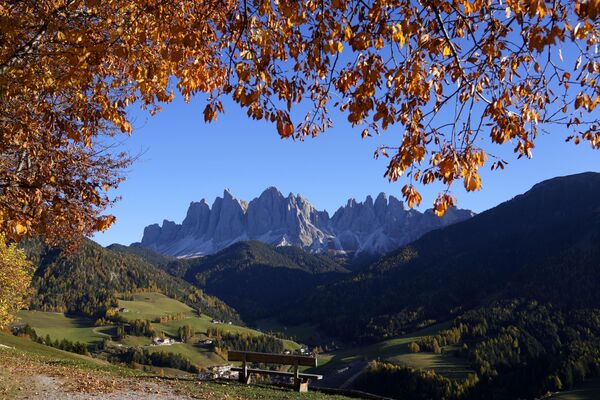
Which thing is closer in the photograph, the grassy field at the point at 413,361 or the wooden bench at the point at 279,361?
the wooden bench at the point at 279,361

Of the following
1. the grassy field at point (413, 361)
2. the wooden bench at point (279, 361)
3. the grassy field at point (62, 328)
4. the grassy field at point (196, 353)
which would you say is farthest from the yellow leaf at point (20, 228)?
the grassy field at point (62, 328)

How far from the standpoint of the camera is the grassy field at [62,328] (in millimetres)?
166000

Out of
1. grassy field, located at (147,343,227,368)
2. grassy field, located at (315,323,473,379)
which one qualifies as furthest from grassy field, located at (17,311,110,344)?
grassy field, located at (315,323,473,379)

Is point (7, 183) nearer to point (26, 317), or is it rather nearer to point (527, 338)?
point (527, 338)

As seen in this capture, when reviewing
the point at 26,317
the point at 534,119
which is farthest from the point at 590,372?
the point at 26,317

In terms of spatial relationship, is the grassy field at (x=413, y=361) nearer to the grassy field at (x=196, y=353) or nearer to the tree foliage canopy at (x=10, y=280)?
the grassy field at (x=196, y=353)

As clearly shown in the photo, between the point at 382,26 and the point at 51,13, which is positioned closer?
the point at 382,26

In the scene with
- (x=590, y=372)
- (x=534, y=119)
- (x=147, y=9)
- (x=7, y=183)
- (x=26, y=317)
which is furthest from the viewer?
(x=26, y=317)

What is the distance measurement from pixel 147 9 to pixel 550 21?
5.96 metres

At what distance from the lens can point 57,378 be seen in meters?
18.8

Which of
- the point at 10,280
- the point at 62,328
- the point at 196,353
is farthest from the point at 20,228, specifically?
the point at 62,328

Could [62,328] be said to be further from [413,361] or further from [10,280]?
[10,280]

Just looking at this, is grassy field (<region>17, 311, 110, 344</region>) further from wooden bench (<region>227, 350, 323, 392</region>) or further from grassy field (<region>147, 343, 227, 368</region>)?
wooden bench (<region>227, 350, 323, 392</region>)

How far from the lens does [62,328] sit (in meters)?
181
